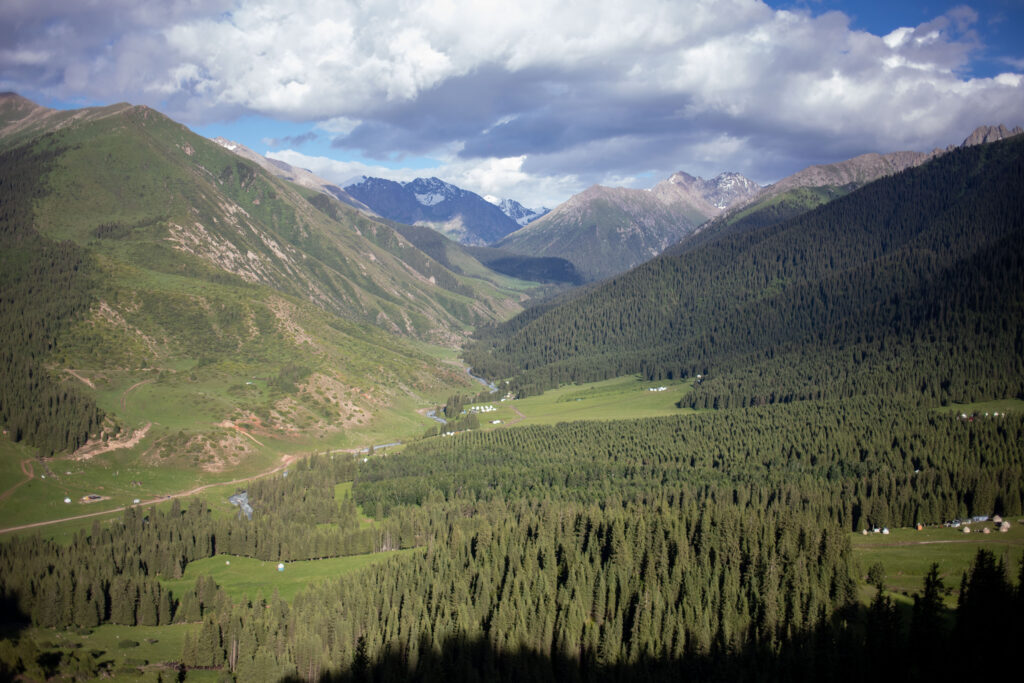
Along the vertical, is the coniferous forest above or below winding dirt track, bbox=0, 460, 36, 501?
below

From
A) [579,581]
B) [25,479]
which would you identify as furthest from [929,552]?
[25,479]

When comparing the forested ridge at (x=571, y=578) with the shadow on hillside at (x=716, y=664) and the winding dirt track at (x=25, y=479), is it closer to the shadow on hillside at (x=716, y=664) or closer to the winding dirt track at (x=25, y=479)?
the shadow on hillside at (x=716, y=664)

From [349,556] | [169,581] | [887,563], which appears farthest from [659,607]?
[169,581]

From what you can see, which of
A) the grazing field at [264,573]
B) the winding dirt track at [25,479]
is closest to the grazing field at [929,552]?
the grazing field at [264,573]

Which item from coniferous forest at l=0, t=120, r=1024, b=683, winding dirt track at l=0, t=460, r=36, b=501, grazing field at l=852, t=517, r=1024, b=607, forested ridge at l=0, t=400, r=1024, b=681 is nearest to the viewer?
coniferous forest at l=0, t=120, r=1024, b=683

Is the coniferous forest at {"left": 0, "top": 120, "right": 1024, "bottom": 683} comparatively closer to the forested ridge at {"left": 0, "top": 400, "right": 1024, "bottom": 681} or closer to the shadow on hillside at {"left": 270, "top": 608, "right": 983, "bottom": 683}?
the shadow on hillside at {"left": 270, "top": 608, "right": 983, "bottom": 683}

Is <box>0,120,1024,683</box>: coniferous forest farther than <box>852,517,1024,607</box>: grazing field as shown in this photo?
No

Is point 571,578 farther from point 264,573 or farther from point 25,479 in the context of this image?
point 25,479

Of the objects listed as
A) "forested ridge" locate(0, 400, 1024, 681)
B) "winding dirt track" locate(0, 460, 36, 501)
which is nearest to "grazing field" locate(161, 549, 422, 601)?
"forested ridge" locate(0, 400, 1024, 681)
